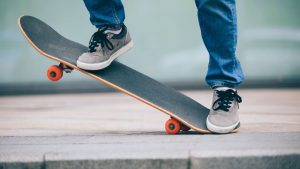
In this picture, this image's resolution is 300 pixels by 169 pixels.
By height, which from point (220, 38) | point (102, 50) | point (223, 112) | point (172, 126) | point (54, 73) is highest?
point (220, 38)

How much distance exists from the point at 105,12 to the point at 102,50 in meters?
0.23

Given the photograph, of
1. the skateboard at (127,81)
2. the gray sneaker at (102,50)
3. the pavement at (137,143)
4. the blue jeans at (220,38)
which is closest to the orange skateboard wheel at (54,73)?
the skateboard at (127,81)

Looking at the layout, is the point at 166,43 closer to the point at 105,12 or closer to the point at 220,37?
the point at 105,12

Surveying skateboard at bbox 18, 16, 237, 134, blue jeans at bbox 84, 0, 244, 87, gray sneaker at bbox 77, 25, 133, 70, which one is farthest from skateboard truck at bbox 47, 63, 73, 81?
blue jeans at bbox 84, 0, 244, 87

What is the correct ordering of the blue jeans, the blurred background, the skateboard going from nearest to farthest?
the blue jeans → the skateboard → the blurred background

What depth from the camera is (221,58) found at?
3.33 m

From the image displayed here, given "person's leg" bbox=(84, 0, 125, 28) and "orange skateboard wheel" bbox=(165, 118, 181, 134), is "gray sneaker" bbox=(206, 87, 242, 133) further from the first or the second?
"person's leg" bbox=(84, 0, 125, 28)

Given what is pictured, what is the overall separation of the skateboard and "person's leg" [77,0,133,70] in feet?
0.23

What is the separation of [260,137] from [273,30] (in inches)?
182

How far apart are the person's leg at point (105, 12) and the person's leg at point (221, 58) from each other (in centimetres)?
52

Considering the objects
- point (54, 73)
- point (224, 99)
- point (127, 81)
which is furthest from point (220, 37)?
point (54, 73)

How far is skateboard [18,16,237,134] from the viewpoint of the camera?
3.39 m

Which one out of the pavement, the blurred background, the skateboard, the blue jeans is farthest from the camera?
the blurred background

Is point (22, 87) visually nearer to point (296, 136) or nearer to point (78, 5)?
point (78, 5)
